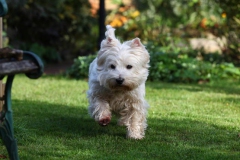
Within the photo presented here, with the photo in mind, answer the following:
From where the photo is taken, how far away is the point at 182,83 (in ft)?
36.7

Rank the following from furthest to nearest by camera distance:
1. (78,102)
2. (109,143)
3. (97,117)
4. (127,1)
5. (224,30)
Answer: (127,1), (224,30), (78,102), (97,117), (109,143)

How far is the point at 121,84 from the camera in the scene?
19.1ft

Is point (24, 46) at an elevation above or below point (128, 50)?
below

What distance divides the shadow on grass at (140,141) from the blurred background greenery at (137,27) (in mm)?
5080

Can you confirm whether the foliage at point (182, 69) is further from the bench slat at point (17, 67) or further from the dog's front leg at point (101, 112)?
the bench slat at point (17, 67)

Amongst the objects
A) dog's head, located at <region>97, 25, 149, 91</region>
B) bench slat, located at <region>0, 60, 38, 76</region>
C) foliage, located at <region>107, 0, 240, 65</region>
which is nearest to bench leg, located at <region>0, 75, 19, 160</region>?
bench slat, located at <region>0, 60, 38, 76</region>

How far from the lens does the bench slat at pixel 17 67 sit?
399 cm

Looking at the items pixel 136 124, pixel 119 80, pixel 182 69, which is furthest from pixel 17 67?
pixel 182 69

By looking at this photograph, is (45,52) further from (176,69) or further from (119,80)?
(119,80)

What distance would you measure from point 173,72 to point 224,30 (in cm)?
211

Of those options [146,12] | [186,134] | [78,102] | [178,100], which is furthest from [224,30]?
[186,134]

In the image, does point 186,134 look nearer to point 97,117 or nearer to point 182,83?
point 97,117

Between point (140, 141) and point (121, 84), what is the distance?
619 mm

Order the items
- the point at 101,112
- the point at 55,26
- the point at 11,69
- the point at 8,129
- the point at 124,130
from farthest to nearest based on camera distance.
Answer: the point at 55,26 → the point at 124,130 → the point at 101,112 → the point at 8,129 → the point at 11,69
